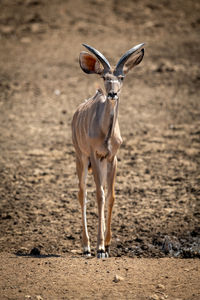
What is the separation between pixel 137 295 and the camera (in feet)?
15.3

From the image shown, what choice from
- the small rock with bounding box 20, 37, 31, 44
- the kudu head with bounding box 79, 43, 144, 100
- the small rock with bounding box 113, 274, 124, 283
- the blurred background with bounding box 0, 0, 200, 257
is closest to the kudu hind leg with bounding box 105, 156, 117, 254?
the blurred background with bounding box 0, 0, 200, 257

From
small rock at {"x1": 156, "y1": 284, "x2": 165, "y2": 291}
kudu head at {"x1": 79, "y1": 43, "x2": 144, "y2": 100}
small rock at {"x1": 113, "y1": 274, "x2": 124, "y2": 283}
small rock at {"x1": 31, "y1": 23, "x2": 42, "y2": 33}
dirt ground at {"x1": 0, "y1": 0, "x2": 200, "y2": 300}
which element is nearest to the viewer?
small rock at {"x1": 156, "y1": 284, "x2": 165, "y2": 291}

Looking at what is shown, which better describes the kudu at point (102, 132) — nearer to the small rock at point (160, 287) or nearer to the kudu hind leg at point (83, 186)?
the kudu hind leg at point (83, 186)

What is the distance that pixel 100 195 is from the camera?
19.5 ft

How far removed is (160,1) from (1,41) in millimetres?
5997

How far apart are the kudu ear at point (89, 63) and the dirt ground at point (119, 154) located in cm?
214

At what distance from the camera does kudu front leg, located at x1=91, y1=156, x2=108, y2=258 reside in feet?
19.2

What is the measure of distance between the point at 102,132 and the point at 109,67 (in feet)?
2.44

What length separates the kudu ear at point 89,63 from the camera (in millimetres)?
6044

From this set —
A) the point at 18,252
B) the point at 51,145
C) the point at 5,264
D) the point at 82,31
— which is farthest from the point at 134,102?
the point at 5,264

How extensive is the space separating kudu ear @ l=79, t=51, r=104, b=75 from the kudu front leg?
41.3 inches

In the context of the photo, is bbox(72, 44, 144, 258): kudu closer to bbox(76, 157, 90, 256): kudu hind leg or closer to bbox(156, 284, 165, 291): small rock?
bbox(76, 157, 90, 256): kudu hind leg

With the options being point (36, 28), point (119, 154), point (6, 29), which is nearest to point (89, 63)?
point (119, 154)

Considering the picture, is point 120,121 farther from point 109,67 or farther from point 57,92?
point 109,67
